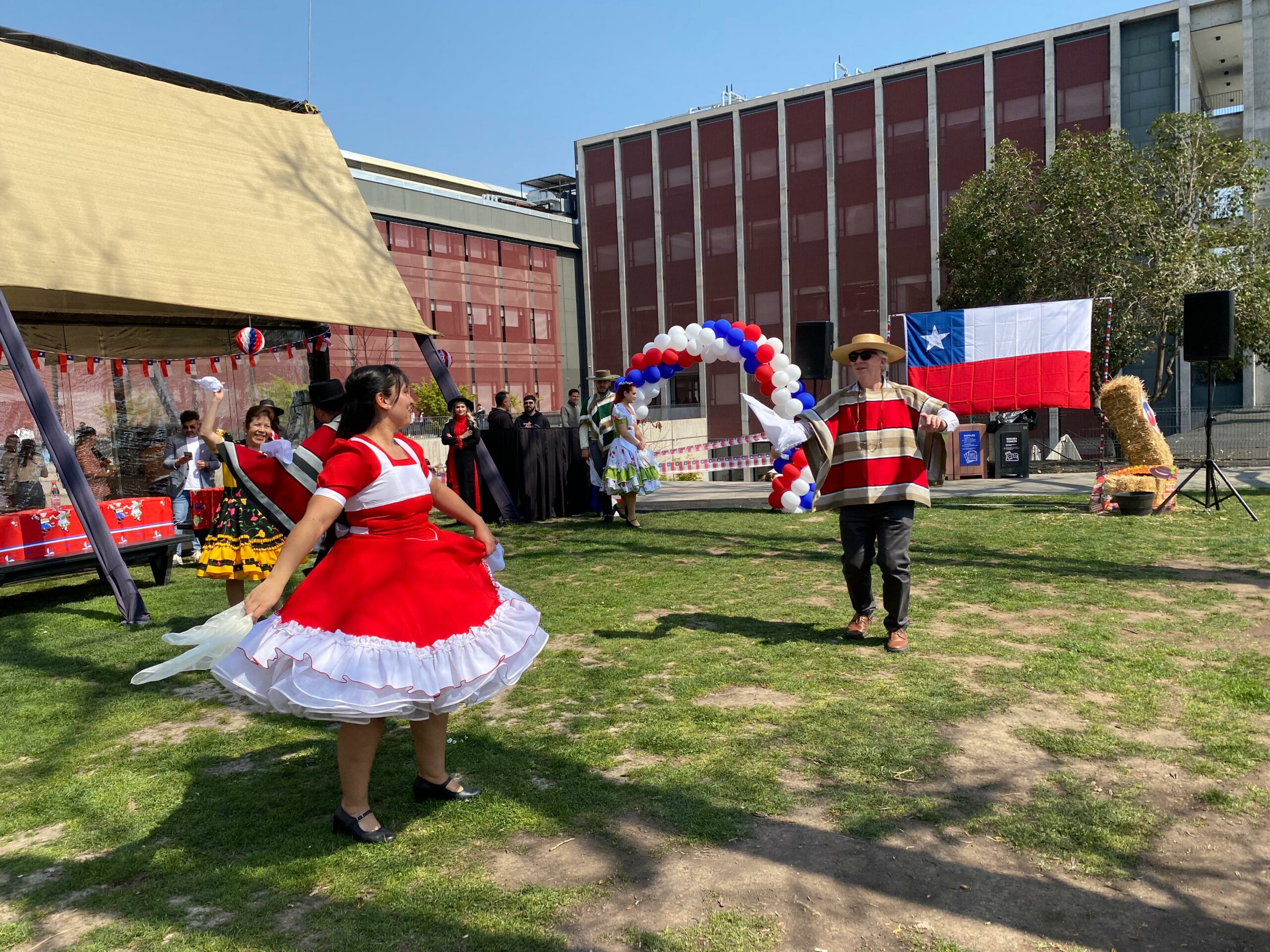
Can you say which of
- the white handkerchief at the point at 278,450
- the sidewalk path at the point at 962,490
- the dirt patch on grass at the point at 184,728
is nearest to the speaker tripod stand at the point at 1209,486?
the sidewalk path at the point at 962,490

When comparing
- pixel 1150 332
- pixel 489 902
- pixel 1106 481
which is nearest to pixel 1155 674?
pixel 489 902

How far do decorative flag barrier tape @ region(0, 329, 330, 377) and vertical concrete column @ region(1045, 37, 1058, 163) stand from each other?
123 ft

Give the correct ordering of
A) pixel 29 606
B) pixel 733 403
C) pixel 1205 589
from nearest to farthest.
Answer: pixel 1205 589 → pixel 29 606 → pixel 733 403

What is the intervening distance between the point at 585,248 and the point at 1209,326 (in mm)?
44623

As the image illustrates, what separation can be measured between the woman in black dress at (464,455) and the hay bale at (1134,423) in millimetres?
8469

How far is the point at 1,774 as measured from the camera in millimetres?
4379

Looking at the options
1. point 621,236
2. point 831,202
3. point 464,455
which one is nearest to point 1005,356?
point 464,455

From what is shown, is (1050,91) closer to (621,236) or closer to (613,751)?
(621,236)

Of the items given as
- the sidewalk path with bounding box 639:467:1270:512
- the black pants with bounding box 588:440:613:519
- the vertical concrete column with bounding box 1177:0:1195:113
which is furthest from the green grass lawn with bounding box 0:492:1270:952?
the vertical concrete column with bounding box 1177:0:1195:113

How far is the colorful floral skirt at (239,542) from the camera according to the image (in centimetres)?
695

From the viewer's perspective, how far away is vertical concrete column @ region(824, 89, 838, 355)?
45312mm

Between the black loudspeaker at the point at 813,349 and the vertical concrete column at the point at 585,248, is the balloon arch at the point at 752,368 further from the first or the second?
the vertical concrete column at the point at 585,248

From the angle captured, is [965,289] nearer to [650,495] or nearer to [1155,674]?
[650,495]

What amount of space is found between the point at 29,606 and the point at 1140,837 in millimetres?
9625
